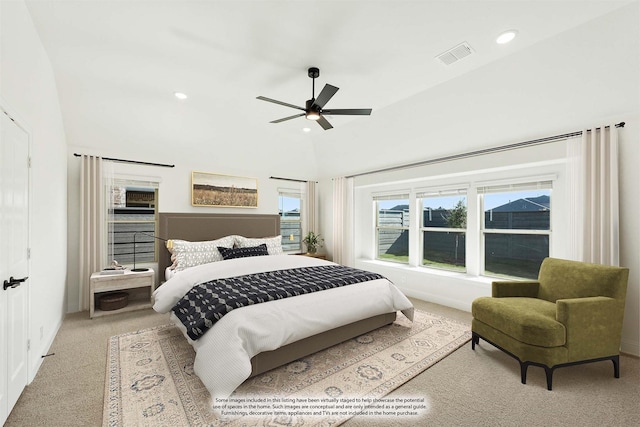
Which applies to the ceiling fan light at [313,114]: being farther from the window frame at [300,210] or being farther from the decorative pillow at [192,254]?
the window frame at [300,210]

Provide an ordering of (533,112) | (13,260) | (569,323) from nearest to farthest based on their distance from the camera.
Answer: (13,260)
(569,323)
(533,112)

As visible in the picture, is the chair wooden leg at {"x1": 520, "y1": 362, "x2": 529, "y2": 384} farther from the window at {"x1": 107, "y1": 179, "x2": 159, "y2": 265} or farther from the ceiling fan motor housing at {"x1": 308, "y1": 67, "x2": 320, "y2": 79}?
the window at {"x1": 107, "y1": 179, "x2": 159, "y2": 265}

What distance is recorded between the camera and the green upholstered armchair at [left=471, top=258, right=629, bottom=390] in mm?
2164

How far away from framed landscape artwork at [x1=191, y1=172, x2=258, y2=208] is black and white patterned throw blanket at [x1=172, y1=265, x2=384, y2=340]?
7.34ft

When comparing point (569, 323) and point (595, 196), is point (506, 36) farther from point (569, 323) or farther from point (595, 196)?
point (569, 323)

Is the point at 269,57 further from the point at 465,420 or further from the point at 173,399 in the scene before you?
the point at 465,420

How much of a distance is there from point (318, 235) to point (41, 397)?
4.80 meters

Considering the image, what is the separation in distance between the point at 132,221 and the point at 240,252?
1.77 meters

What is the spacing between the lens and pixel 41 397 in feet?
6.59

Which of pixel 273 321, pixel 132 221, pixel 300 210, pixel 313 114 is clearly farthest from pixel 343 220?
pixel 132 221

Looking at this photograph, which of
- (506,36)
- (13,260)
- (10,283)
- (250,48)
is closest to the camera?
(10,283)

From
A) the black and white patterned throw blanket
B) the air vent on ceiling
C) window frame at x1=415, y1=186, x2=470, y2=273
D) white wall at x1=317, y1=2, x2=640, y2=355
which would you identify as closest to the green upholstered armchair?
white wall at x1=317, y1=2, x2=640, y2=355

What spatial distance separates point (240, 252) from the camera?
423 centimetres

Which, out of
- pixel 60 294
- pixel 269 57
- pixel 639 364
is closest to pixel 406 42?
pixel 269 57
